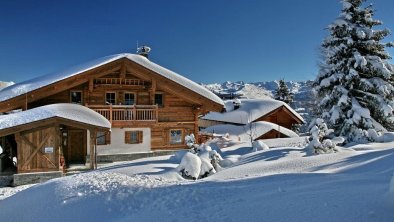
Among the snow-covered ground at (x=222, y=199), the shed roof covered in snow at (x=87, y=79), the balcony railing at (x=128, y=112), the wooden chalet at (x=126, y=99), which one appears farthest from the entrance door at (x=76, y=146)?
the snow-covered ground at (x=222, y=199)

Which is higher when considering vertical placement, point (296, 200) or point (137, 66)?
point (137, 66)

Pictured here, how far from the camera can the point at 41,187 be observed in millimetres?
8414

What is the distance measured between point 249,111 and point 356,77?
21.4 m

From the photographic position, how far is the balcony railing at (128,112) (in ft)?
70.4

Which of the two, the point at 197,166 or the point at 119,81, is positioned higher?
the point at 119,81

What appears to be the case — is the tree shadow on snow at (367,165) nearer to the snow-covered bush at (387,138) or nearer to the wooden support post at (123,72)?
the snow-covered bush at (387,138)

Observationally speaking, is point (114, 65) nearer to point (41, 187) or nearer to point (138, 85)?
point (138, 85)

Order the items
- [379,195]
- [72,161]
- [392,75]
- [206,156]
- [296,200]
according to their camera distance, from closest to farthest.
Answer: [379,195]
[296,200]
[206,156]
[392,75]
[72,161]

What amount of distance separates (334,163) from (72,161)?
16111mm

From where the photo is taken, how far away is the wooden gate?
16.4m

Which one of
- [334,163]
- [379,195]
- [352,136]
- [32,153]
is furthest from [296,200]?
[32,153]

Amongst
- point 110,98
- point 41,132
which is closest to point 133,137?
point 110,98

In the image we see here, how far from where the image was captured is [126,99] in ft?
76.2

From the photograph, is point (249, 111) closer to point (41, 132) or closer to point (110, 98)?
point (110, 98)
